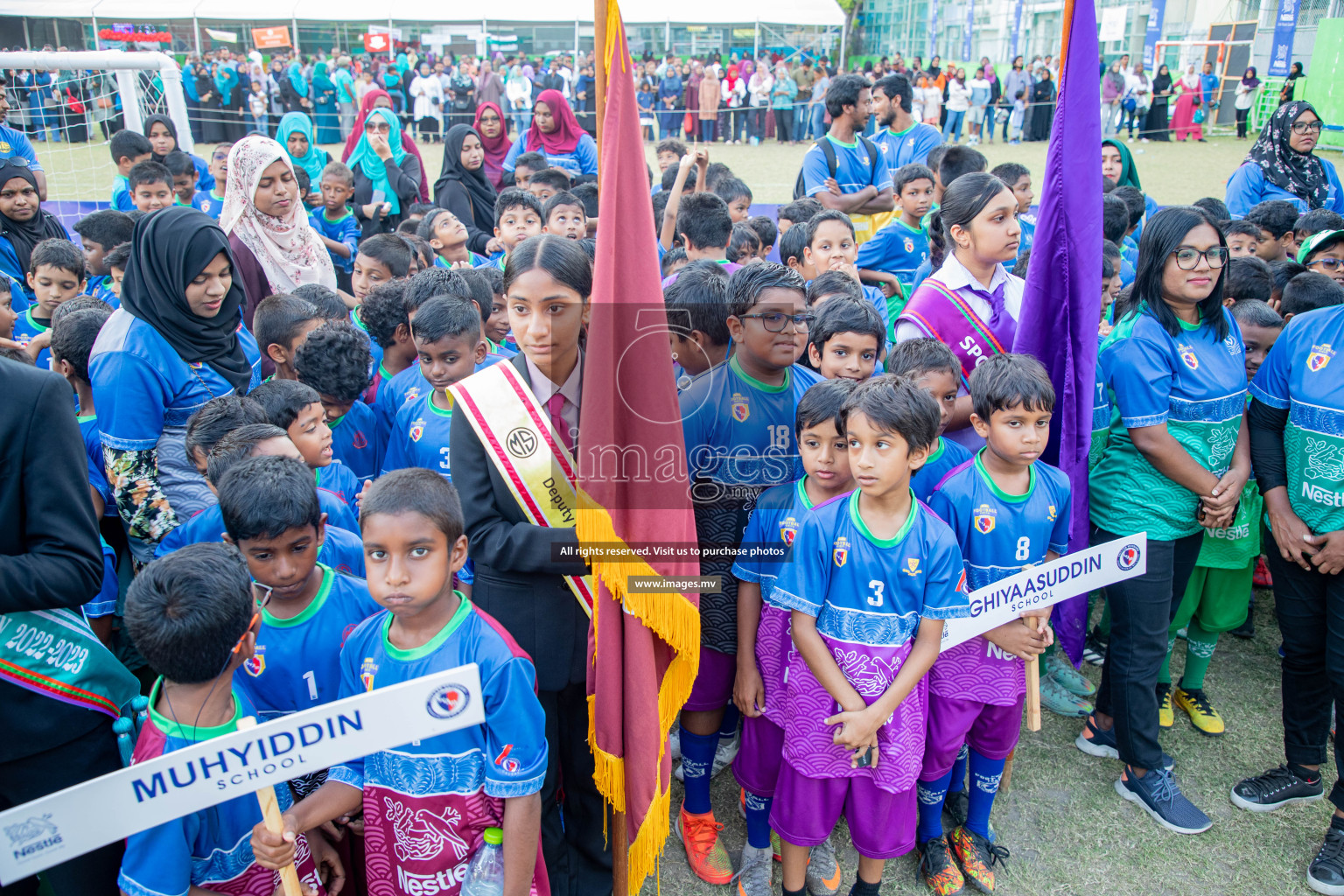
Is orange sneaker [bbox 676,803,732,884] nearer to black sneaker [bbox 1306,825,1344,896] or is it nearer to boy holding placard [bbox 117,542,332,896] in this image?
boy holding placard [bbox 117,542,332,896]

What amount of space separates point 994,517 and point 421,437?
76.8 inches

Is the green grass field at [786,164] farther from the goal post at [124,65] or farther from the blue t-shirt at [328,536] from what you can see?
the blue t-shirt at [328,536]

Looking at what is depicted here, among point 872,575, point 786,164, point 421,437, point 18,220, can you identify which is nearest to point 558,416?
point 421,437

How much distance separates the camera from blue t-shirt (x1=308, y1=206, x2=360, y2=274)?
6784 millimetres

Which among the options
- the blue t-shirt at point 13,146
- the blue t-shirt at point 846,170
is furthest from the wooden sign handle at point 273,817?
the blue t-shirt at point 13,146

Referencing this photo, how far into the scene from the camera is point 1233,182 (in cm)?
731

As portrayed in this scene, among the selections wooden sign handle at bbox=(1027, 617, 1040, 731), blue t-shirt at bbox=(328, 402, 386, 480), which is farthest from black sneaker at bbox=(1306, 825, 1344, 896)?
blue t-shirt at bbox=(328, 402, 386, 480)

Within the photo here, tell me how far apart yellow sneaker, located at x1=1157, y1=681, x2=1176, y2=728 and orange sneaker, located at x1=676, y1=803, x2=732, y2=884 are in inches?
76.4

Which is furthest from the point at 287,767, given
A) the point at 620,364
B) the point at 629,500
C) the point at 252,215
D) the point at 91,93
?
the point at 91,93

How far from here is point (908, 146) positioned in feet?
21.0

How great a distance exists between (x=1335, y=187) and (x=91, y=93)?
1707cm

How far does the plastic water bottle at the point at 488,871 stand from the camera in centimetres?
201

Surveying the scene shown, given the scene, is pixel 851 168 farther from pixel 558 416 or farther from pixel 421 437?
pixel 558 416

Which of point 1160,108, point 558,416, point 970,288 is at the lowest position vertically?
point 558,416
